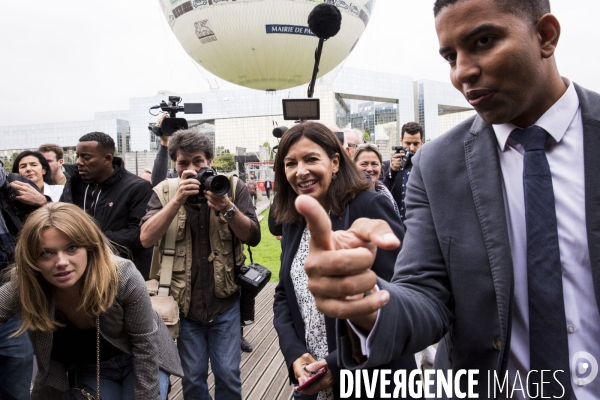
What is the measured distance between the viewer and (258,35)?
36.6 ft

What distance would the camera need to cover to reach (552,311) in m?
1.14

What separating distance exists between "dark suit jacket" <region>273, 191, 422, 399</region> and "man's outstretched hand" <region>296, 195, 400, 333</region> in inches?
39.9

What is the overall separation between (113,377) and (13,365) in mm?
1091

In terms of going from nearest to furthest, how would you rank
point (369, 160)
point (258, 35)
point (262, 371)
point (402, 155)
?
point (262, 371) < point (369, 160) < point (402, 155) < point (258, 35)

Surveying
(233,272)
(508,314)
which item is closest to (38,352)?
(233,272)

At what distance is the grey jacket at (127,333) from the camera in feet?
7.24

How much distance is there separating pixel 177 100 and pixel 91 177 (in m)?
1.59

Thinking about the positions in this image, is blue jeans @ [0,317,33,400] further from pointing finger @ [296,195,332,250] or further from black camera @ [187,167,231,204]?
pointing finger @ [296,195,332,250]

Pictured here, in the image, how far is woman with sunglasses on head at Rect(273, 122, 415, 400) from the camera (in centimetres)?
197

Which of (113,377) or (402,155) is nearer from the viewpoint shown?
(113,377)

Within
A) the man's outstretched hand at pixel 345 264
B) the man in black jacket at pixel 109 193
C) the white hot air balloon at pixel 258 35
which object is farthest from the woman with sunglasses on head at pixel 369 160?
the white hot air balloon at pixel 258 35

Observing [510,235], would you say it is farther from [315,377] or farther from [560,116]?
[315,377]
